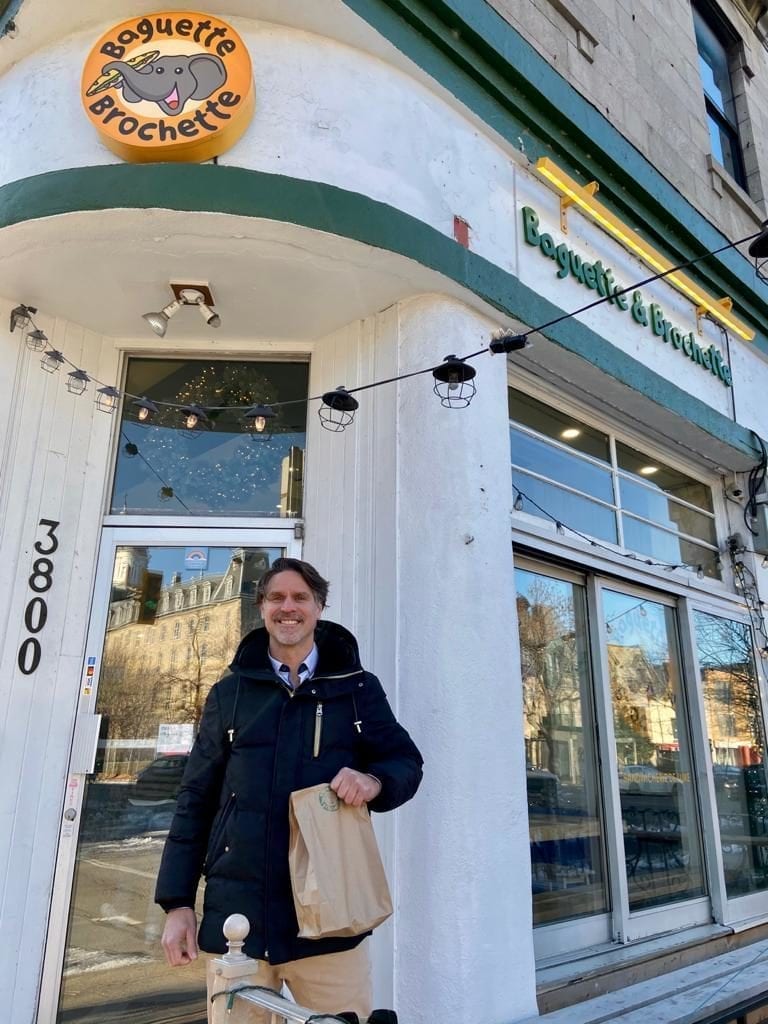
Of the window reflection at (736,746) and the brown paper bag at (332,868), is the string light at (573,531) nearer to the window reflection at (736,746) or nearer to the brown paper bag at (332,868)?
the window reflection at (736,746)

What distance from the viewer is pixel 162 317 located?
4.22 meters

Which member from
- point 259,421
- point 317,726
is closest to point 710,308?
point 259,421

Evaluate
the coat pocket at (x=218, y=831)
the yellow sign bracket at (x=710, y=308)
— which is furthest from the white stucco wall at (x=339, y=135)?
the coat pocket at (x=218, y=831)

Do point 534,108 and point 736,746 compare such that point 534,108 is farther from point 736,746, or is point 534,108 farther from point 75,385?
point 736,746

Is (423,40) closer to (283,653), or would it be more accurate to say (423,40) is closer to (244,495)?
(244,495)

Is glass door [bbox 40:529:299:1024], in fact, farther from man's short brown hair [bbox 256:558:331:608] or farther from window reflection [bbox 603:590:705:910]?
window reflection [bbox 603:590:705:910]

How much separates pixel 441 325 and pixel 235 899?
2999mm

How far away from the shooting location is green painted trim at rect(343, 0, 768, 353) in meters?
4.38

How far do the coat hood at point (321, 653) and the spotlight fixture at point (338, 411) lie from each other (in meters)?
1.42

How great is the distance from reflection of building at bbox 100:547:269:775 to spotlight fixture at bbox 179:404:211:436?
0.78m

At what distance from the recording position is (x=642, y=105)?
6.43m

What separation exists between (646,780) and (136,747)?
3.48 meters

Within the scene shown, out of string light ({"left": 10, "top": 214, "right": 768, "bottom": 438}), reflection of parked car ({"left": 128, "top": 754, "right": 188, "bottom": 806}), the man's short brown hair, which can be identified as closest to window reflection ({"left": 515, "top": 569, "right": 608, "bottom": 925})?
string light ({"left": 10, "top": 214, "right": 768, "bottom": 438})

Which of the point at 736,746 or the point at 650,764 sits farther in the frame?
the point at 736,746
